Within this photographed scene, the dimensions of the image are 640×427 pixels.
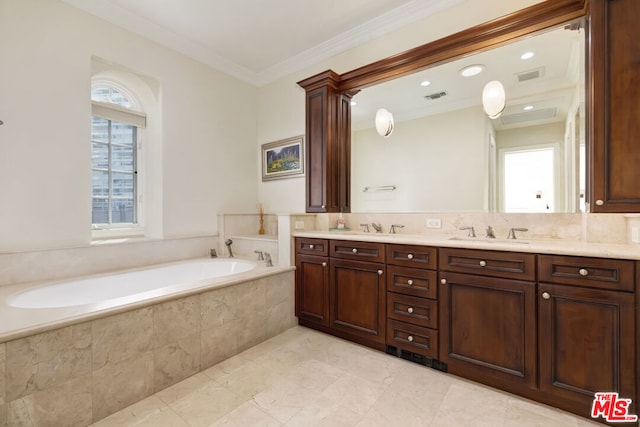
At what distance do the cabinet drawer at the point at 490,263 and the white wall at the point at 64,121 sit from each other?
8.53 ft

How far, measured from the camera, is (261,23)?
9.01ft

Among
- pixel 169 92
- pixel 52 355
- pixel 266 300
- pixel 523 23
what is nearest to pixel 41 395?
pixel 52 355

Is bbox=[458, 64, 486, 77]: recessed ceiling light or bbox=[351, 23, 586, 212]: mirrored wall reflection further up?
bbox=[458, 64, 486, 77]: recessed ceiling light

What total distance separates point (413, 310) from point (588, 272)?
99 cm

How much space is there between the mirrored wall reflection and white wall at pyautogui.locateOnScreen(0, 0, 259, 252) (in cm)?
186

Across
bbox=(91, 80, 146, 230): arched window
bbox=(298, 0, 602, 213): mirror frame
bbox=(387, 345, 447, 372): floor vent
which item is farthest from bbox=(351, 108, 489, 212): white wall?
bbox=(91, 80, 146, 230): arched window

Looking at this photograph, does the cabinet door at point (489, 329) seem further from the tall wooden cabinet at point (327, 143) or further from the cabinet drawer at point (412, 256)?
the tall wooden cabinet at point (327, 143)

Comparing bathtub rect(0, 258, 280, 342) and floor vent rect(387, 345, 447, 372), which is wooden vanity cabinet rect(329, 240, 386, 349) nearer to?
floor vent rect(387, 345, 447, 372)

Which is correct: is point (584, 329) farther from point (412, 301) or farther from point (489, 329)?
point (412, 301)

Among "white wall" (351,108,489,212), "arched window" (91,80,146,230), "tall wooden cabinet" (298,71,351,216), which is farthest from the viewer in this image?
"tall wooden cabinet" (298,71,351,216)

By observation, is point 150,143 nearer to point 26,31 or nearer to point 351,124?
point 26,31

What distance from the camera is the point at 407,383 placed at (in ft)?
6.09

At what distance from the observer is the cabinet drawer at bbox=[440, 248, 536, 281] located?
1.64m

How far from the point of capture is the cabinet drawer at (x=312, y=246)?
2561mm
